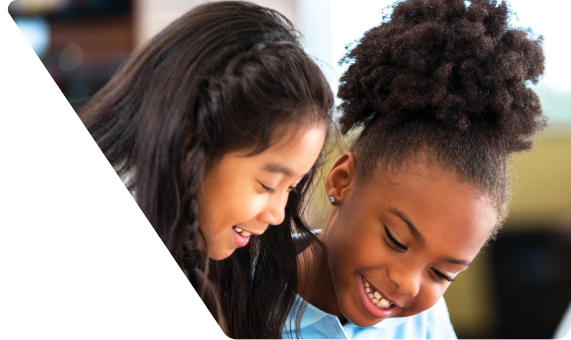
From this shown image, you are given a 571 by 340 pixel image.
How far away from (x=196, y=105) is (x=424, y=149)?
25cm

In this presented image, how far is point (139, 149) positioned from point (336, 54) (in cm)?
30

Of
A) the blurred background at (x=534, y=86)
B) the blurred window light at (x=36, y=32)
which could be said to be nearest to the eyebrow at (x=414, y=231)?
the blurred background at (x=534, y=86)

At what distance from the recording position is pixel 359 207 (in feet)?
1.73

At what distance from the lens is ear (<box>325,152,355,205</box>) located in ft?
1.79

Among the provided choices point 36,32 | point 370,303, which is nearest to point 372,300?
point 370,303

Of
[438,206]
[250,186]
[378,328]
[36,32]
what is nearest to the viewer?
[36,32]

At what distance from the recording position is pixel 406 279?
49 cm

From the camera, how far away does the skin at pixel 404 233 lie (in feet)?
1.61

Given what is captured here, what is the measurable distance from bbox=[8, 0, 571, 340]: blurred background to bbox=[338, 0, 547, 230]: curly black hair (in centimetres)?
3

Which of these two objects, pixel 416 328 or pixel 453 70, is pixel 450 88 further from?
pixel 416 328

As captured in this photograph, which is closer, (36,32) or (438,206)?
(36,32)

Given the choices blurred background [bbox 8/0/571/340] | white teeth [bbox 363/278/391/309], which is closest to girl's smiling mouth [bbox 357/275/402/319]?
white teeth [bbox 363/278/391/309]

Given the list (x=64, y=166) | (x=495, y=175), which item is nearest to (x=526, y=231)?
(x=495, y=175)

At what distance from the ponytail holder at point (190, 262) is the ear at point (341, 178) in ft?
0.68
